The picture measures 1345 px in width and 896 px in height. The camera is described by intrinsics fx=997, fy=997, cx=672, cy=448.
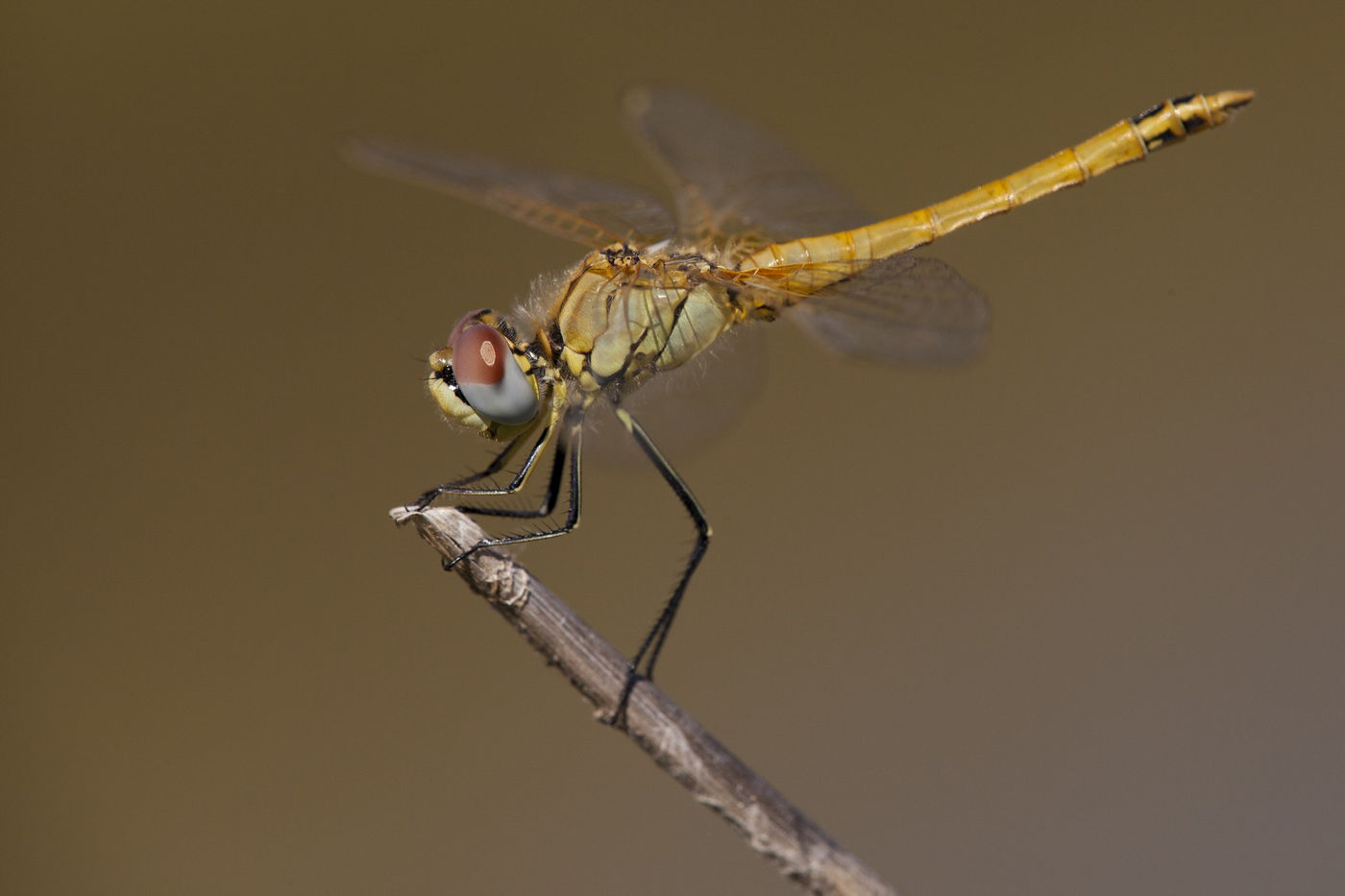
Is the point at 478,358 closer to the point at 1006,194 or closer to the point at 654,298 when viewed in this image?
the point at 654,298

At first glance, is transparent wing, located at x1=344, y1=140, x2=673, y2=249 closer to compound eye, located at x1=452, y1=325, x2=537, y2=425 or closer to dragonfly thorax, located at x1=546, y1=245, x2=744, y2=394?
dragonfly thorax, located at x1=546, y1=245, x2=744, y2=394

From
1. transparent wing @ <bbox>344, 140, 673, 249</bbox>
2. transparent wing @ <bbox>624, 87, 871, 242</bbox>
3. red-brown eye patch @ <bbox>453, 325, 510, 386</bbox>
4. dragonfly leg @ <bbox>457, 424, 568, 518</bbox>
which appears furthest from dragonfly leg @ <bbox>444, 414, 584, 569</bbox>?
transparent wing @ <bbox>624, 87, 871, 242</bbox>

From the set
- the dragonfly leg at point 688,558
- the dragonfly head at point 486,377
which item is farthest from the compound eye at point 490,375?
the dragonfly leg at point 688,558

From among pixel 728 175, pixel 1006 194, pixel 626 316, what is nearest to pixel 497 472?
pixel 626 316

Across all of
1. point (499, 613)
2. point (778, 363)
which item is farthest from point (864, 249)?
point (778, 363)

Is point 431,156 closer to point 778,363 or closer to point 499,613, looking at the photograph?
point 499,613
